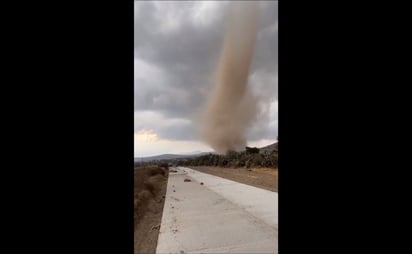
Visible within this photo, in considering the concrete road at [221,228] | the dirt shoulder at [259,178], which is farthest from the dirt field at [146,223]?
the dirt shoulder at [259,178]

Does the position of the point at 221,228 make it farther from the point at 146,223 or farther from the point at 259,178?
the point at 259,178

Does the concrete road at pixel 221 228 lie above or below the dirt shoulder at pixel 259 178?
above

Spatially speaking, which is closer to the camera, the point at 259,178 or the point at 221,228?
the point at 221,228

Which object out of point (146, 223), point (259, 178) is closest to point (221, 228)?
point (146, 223)

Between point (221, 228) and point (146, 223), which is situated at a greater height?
point (221, 228)

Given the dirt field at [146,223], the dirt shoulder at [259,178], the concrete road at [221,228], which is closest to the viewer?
the concrete road at [221,228]

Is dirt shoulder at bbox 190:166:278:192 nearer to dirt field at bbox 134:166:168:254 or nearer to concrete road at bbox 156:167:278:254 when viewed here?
concrete road at bbox 156:167:278:254

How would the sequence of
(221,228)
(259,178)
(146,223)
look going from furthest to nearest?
(259,178) < (146,223) < (221,228)

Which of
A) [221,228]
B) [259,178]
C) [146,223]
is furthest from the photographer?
[259,178]

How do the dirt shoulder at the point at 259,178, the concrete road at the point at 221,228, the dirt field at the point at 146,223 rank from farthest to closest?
the dirt shoulder at the point at 259,178 → the dirt field at the point at 146,223 → the concrete road at the point at 221,228

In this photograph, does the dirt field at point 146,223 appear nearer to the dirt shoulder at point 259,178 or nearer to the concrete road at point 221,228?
the concrete road at point 221,228

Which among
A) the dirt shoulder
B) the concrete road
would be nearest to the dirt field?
the concrete road
